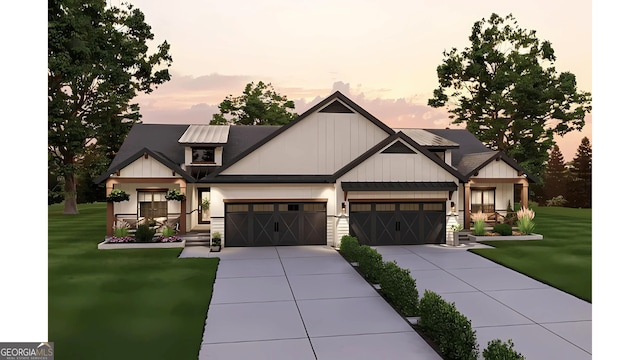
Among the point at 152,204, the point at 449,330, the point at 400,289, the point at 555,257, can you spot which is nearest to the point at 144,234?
the point at 152,204

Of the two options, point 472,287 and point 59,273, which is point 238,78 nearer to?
point 59,273

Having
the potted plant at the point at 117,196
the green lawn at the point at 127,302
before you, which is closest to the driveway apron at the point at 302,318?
the green lawn at the point at 127,302

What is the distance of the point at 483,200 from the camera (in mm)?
27328

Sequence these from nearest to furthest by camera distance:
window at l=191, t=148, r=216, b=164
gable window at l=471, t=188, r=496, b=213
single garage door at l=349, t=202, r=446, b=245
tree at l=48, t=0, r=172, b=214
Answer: single garage door at l=349, t=202, r=446, b=245 < window at l=191, t=148, r=216, b=164 < gable window at l=471, t=188, r=496, b=213 < tree at l=48, t=0, r=172, b=214

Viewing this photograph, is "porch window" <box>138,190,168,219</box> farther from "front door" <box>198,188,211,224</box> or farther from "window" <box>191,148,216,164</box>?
"window" <box>191,148,216,164</box>

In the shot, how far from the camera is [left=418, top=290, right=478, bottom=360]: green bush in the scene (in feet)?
26.1

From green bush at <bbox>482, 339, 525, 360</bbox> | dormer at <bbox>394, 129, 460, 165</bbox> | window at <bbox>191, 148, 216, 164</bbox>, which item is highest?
dormer at <bbox>394, 129, 460, 165</bbox>

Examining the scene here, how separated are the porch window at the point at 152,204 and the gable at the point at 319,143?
5.54 meters

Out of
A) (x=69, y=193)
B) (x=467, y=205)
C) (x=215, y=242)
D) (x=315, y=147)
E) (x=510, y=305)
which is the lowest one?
(x=510, y=305)

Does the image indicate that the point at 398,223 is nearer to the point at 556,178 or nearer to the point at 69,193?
the point at 69,193

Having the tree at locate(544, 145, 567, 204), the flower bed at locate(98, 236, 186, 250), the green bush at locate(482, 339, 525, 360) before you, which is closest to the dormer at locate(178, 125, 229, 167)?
the flower bed at locate(98, 236, 186, 250)

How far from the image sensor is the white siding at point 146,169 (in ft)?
75.6

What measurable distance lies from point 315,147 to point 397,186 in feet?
15.6

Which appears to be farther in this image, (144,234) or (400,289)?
(144,234)
